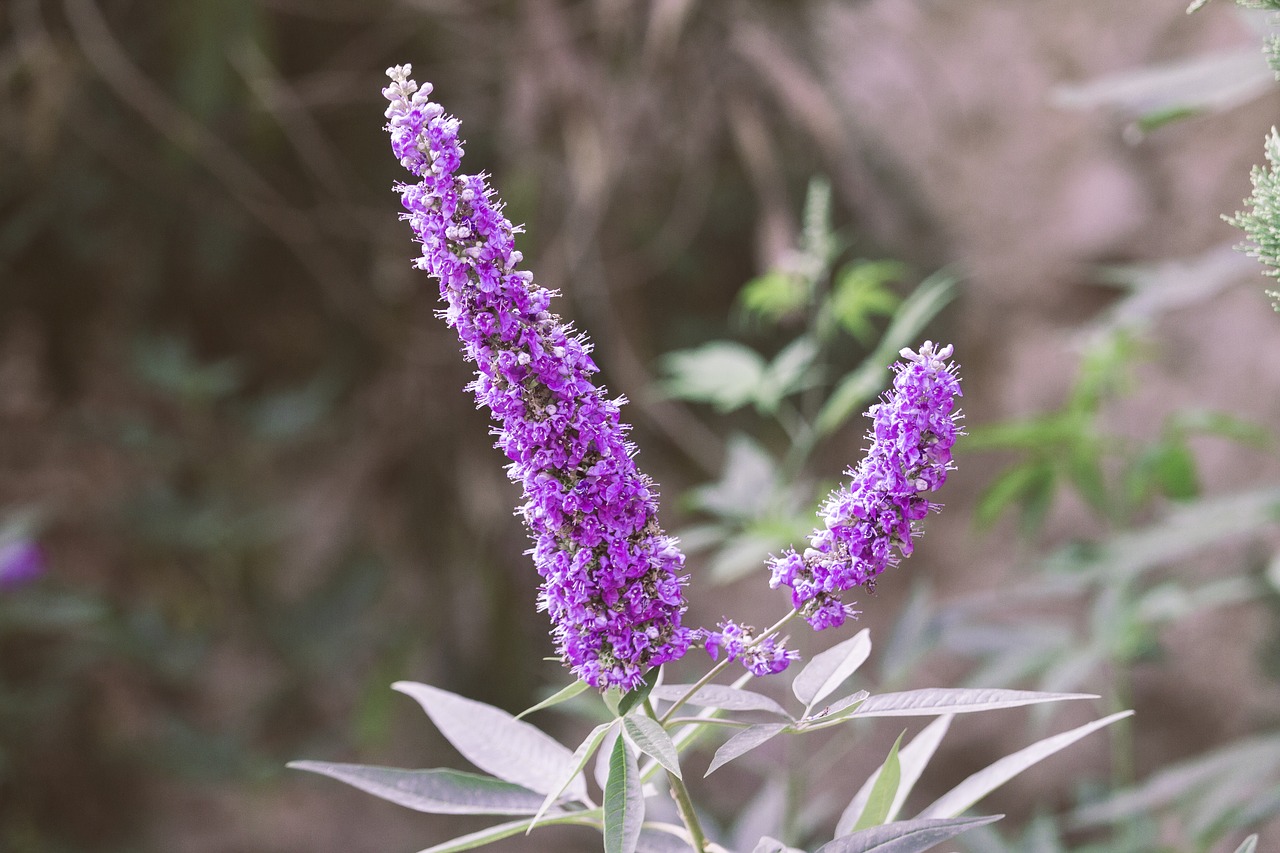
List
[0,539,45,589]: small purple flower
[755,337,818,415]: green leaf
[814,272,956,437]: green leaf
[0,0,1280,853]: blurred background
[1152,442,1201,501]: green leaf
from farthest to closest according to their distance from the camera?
[0,0,1280,853]: blurred background
[0,539,45,589]: small purple flower
[1152,442,1201,501]: green leaf
[755,337,818,415]: green leaf
[814,272,956,437]: green leaf

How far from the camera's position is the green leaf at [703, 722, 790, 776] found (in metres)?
0.55

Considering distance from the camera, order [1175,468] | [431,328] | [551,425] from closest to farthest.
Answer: [551,425]
[1175,468]
[431,328]

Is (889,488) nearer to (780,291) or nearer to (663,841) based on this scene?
(663,841)

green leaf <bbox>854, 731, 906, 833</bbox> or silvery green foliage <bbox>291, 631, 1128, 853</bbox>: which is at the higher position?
silvery green foliage <bbox>291, 631, 1128, 853</bbox>

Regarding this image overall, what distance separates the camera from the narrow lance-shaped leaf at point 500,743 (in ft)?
2.23

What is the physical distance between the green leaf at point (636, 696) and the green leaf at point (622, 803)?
2 cm

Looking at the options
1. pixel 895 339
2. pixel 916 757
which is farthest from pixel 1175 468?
pixel 916 757

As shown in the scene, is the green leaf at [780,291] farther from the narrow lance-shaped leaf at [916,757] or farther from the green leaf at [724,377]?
the narrow lance-shaped leaf at [916,757]

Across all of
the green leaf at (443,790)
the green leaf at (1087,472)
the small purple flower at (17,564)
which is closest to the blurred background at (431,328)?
the small purple flower at (17,564)

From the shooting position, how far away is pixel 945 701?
1.80 feet

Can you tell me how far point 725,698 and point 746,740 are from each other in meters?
0.04

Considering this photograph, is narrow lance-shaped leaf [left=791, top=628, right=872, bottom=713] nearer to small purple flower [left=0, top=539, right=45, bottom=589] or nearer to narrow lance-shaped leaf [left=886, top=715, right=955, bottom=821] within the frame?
narrow lance-shaped leaf [left=886, top=715, right=955, bottom=821]

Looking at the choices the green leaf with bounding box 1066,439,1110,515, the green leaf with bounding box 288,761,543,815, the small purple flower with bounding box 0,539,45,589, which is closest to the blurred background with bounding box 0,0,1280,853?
the small purple flower with bounding box 0,539,45,589

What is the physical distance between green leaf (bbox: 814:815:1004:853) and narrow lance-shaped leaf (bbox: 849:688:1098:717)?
0.19 ft
